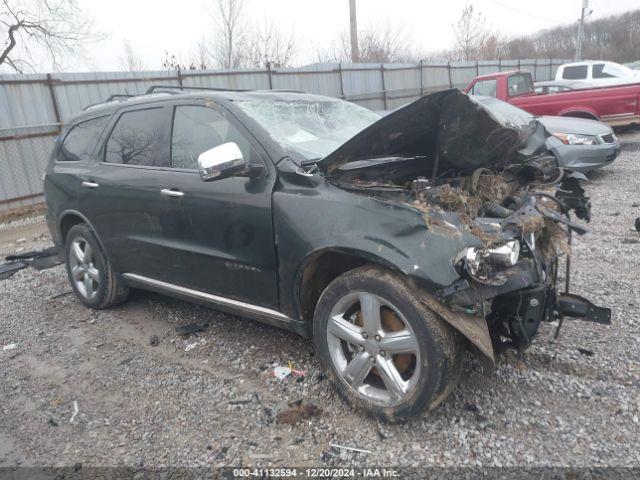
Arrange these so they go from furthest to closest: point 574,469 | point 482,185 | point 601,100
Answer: point 601,100 → point 482,185 → point 574,469

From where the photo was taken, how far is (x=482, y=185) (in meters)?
3.10

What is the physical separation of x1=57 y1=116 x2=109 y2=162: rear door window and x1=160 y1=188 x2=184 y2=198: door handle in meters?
1.26

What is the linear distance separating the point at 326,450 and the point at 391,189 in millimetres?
1394

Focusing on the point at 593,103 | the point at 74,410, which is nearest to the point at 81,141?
the point at 74,410

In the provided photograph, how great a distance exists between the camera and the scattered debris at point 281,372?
3.22 metres

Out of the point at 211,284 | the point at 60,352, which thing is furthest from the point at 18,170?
the point at 211,284

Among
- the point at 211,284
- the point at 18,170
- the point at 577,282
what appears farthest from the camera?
the point at 18,170

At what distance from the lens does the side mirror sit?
9.18 feet

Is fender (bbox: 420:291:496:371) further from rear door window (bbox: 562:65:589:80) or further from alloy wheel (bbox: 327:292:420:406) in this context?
rear door window (bbox: 562:65:589:80)

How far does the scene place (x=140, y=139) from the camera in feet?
12.9

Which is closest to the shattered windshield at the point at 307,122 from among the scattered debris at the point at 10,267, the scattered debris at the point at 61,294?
the scattered debris at the point at 61,294

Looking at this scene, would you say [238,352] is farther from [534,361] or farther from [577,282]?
[577,282]

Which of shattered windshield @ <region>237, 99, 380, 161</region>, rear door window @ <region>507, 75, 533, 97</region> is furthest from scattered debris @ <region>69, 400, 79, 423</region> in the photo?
rear door window @ <region>507, 75, 533, 97</region>

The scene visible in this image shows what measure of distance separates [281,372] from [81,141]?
291 cm
